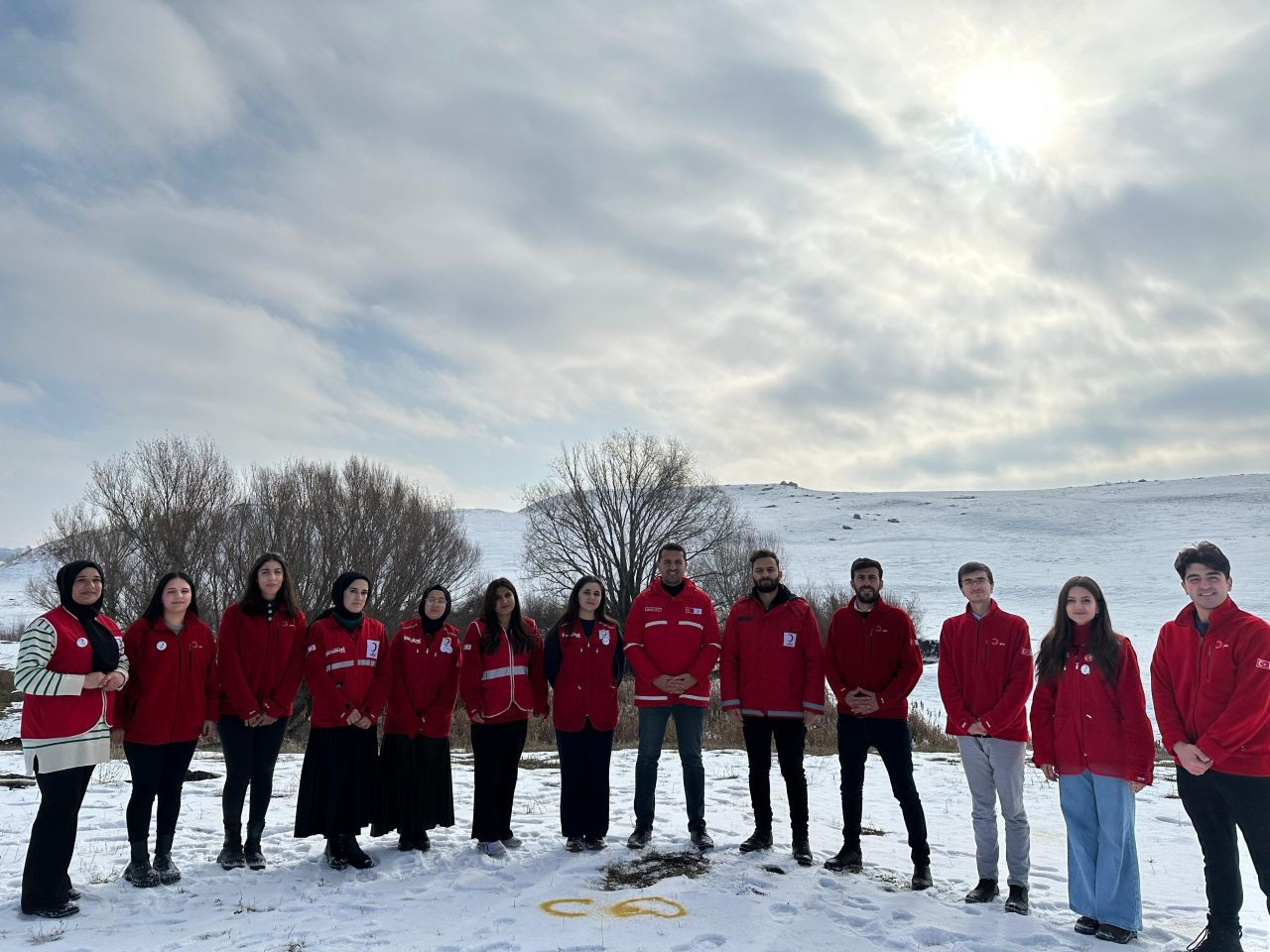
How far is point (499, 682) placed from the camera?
6.54 m

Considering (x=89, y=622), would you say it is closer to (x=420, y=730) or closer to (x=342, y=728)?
(x=342, y=728)

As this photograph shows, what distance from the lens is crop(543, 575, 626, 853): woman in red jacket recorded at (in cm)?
650

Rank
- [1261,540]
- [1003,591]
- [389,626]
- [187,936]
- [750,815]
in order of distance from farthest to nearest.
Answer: [1261,540] < [1003,591] < [389,626] < [750,815] < [187,936]

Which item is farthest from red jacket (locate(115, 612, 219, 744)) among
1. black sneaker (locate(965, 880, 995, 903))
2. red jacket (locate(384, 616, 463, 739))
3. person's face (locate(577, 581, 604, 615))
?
black sneaker (locate(965, 880, 995, 903))

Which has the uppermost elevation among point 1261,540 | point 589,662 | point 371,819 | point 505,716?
point 1261,540

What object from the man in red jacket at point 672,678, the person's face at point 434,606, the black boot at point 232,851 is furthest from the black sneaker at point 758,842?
the black boot at point 232,851

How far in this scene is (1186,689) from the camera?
4750 millimetres

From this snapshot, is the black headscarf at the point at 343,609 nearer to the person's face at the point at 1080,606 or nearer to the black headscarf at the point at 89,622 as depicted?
the black headscarf at the point at 89,622

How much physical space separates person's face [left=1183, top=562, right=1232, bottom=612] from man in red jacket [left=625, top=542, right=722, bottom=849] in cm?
314

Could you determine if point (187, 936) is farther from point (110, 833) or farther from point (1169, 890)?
point (1169, 890)

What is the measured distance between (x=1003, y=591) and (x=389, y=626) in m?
31.9

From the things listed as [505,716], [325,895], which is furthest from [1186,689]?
[325,895]

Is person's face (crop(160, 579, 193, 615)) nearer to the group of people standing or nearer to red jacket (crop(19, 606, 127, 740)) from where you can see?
the group of people standing

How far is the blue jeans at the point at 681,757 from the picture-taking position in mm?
6504
